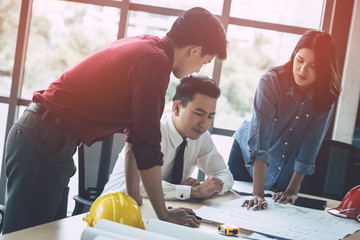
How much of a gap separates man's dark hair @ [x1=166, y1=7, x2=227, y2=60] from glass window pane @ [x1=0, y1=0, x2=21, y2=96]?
2601mm

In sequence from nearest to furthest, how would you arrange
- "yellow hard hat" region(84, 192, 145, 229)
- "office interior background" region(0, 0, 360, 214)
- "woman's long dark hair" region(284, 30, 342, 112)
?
"yellow hard hat" region(84, 192, 145, 229)
"woman's long dark hair" region(284, 30, 342, 112)
"office interior background" region(0, 0, 360, 214)

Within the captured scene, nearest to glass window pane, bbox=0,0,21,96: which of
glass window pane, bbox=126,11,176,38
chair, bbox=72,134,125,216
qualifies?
glass window pane, bbox=126,11,176,38

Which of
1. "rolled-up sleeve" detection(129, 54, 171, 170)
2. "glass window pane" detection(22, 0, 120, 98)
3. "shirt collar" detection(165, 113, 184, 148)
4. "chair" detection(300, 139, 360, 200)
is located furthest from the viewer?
"glass window pane" detection(22, 0, 120, 98)

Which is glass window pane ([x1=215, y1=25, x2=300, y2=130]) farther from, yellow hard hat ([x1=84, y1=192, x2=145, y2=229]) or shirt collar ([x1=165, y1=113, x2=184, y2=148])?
yellow hard hat ([x1=84, y1=192, x2=145, y2=229])

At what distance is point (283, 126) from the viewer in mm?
2053

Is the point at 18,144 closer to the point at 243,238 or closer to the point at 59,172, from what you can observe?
the point at 59,172

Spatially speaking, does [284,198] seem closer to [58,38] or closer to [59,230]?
[59,230]

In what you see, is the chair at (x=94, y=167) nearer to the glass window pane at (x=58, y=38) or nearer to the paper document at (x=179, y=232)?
the paper document at (x=179, y=232)

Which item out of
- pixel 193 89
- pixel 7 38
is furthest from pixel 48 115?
pixel 7 38

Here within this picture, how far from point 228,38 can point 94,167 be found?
1759 millimetres

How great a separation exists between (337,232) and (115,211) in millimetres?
855

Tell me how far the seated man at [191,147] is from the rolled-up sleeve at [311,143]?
1.13ft

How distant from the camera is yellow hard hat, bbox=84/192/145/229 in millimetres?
1093

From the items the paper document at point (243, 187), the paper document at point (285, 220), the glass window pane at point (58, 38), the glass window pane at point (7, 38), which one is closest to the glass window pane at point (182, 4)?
the glass window pane at point (58, 38)
